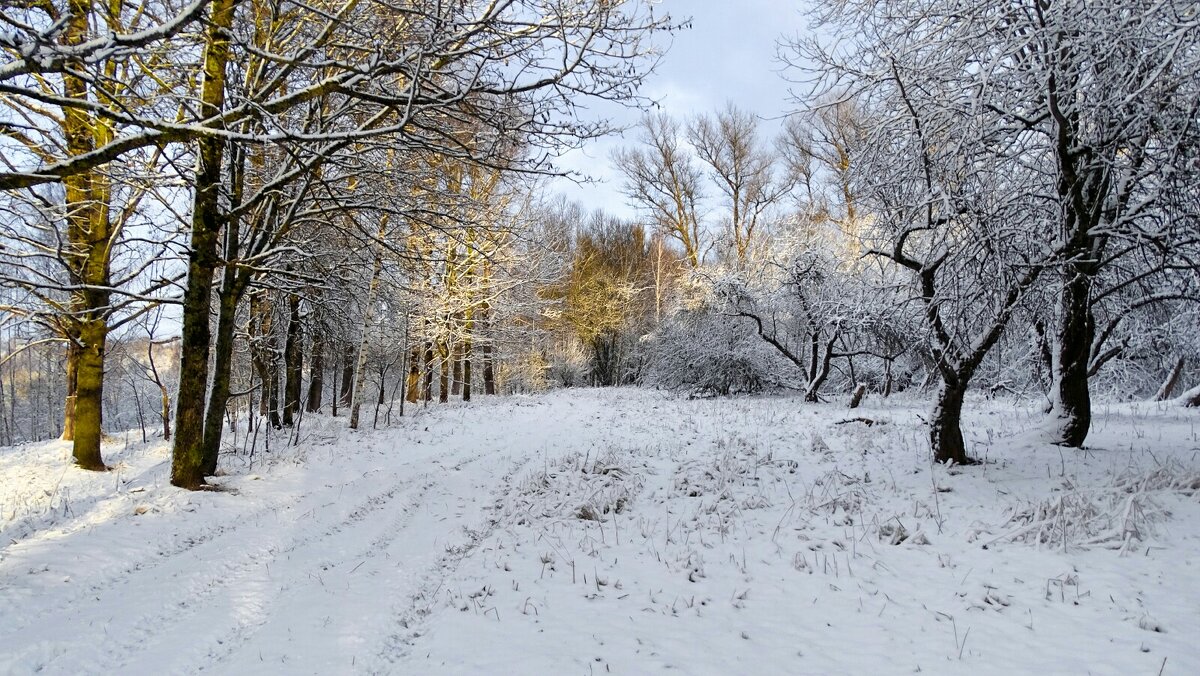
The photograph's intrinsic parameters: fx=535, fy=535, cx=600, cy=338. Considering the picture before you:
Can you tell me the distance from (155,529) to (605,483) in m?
4.93

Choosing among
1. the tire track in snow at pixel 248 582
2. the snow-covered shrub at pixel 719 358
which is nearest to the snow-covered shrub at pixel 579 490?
the tire track in snow at pixel 248 582

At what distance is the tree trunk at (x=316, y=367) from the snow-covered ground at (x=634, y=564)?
5135mm

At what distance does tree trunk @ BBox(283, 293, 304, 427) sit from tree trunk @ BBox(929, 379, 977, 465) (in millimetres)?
11535

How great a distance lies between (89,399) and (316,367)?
8.19 metres

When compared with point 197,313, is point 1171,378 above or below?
below

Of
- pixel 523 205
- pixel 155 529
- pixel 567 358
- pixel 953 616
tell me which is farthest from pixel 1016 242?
pixel 567 358

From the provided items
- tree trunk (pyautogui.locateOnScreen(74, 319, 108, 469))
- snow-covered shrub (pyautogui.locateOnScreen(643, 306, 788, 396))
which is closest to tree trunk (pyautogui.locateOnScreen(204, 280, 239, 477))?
tree trunk (pyautogui.locateOnScreen(74, 319, 108, 469))

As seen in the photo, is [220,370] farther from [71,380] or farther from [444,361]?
[444,361]

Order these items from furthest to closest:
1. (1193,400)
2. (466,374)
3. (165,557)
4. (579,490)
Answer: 1. (466,374)
2. (1193,400)
3. (579,490)
4. (165,557)

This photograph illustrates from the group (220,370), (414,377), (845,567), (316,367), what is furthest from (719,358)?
(220,370)

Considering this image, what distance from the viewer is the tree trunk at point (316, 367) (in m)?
13.2

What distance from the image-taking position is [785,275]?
16234 mm

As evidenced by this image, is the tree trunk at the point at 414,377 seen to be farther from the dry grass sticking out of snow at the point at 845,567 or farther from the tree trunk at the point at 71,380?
the dry grass sticking out of snow at the point at 845,567

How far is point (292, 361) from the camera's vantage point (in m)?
12.9
